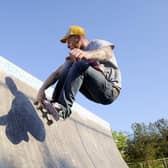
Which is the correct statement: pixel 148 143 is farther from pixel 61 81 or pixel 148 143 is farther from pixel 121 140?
pixel 61 81

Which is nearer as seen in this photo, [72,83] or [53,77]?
[72,83]

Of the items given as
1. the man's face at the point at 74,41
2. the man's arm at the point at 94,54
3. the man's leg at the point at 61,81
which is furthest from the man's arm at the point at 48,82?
the man's arm at the point at 94,54

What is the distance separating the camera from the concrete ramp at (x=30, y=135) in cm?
357

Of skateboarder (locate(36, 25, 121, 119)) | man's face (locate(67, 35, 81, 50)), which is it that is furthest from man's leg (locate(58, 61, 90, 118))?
man's face (locate(67, 35, 81, 50))

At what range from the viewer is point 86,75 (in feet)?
12.6

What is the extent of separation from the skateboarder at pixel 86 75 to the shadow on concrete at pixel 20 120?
0.26 meters

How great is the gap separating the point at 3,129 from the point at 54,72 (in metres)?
1.12

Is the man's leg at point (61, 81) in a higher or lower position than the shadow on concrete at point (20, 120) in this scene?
higher

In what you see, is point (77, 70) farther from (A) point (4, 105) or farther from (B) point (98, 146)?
(B) point (98, 146)

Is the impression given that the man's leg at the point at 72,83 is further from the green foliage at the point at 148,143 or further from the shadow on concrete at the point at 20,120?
the green foliage at the point at 148,143

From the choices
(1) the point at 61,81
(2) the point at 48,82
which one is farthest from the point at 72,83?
(2) the point at 48,82

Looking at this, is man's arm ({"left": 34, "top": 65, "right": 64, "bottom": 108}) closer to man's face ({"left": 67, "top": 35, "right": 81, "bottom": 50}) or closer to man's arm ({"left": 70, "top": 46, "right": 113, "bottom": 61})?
man's face ({"left": 67, "top": 35, "right": 81, "bottom": 50})

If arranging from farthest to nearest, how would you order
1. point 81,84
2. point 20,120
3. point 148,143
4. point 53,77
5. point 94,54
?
point 148,143 < point 53,77 < point 20,120 < point 81,84 < point 94,54

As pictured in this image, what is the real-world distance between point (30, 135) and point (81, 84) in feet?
3.04
